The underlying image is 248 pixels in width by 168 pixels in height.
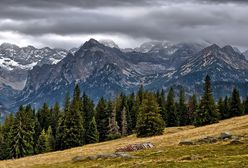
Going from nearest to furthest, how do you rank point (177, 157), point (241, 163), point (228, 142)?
point (241, 163) < point (177, 157) < point (228, 142)

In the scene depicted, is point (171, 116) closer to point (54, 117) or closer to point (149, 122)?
point (54, 117)

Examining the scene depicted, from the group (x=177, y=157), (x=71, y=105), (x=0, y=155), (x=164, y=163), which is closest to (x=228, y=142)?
(x=177, y=157)

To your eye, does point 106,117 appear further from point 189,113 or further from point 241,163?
point 241,163

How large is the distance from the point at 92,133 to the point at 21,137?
22.9m

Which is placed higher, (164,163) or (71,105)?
(71,105)

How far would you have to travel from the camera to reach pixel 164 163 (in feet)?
164

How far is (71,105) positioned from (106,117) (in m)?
19.5

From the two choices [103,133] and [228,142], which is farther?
[103,133]

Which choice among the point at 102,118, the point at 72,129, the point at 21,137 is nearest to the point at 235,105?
the point at 102,118

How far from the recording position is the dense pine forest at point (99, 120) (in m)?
127

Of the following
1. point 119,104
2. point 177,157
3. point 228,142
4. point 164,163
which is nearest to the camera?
point 164,163

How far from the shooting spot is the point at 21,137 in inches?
5103

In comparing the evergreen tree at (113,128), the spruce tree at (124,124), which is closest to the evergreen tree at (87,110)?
the evergreen tree at (113,128)

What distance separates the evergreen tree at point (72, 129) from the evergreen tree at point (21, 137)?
9.86m
